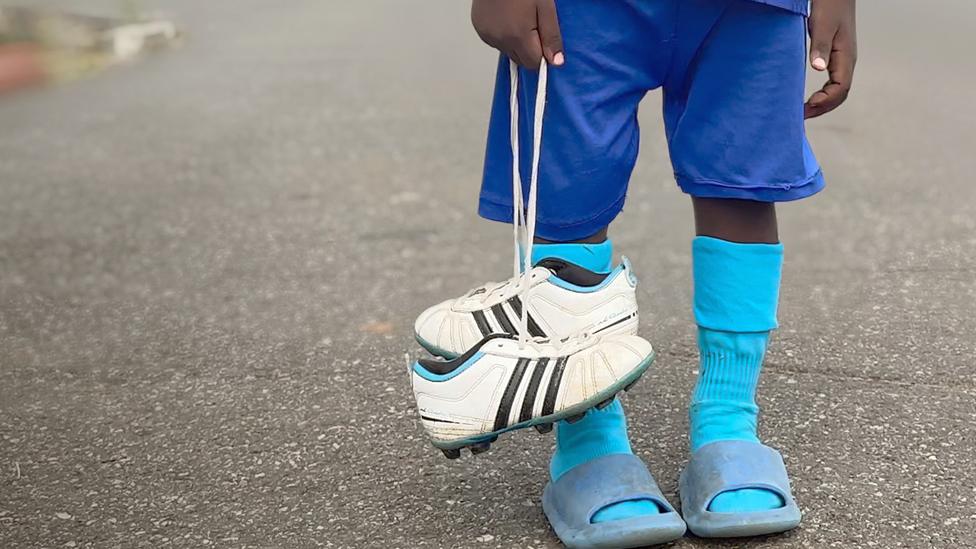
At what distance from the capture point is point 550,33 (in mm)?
1711

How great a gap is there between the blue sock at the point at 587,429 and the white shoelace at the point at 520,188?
61 millimetres

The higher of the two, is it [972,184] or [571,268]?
[571,268]

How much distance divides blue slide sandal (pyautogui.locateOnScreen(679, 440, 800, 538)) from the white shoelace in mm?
330

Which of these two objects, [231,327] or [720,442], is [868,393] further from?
[231,327]

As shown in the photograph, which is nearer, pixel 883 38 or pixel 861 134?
pixel 861 134

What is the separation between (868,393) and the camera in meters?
2.36

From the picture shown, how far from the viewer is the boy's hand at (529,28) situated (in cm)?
171

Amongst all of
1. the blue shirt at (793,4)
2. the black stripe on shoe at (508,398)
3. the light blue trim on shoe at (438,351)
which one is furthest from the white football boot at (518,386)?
the blue shirt at (793,4)

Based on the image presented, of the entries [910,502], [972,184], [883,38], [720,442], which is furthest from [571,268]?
[883,38]

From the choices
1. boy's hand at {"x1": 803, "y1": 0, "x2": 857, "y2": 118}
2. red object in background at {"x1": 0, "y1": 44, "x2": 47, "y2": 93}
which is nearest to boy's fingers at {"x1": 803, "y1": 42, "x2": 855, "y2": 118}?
boy's hand at {"x1": 803, "y1": 0, "x2": 857, "y2": 118}

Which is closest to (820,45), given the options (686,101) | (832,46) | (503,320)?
(832,46)

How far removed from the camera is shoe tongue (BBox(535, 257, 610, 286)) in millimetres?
1802

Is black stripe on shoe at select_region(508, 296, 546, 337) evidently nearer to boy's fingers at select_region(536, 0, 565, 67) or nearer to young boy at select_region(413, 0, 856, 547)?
young boy at select_region(413, 0, 856, 547)

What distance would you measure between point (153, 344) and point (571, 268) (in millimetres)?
1313
